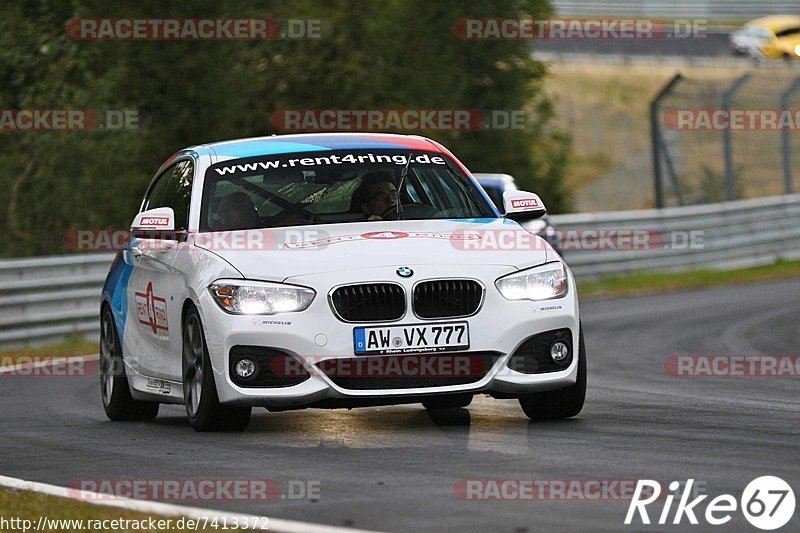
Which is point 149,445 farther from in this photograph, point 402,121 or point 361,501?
point 402,121

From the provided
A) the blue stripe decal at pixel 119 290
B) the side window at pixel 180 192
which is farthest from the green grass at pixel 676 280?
the side window at pixel 180 192

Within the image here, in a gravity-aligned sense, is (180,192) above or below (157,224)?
above

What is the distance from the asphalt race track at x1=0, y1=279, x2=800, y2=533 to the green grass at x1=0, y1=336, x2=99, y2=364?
423cm

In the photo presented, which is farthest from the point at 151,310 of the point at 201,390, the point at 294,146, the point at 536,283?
the point at 536,283

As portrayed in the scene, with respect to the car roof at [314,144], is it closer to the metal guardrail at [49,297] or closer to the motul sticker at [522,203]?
the motul sticker at [522,203]

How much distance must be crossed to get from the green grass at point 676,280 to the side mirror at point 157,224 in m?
13.8

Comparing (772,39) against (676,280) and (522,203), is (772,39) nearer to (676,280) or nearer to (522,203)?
(676,280)

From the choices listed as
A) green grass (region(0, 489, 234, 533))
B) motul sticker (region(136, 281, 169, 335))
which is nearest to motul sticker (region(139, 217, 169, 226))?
motul sticker (region(136, 281, 169, 335))

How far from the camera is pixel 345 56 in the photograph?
29.8 meters

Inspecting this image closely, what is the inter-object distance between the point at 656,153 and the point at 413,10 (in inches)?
188

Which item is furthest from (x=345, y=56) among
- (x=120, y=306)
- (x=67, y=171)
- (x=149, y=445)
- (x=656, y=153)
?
(x=149, y=445)

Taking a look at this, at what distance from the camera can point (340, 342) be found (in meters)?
8.55

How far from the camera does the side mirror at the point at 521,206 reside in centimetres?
981

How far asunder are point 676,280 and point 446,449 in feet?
56.0
